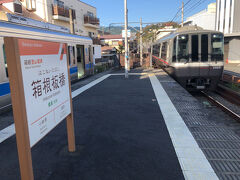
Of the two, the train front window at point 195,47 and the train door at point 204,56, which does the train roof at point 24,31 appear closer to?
the train front window at point 195,47

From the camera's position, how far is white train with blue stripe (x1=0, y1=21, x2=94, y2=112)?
6445 millimetres

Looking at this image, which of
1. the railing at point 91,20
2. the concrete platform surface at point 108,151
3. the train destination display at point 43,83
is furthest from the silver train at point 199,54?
the railing at point 91,20

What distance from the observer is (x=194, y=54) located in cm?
965

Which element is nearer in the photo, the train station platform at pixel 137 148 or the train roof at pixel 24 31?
the train station platform at pixel 137 148

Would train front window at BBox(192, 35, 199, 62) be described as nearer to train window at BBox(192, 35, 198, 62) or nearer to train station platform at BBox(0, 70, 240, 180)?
train window at BBox(192, 35, 198, 62)

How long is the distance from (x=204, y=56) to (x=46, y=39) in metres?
7.55

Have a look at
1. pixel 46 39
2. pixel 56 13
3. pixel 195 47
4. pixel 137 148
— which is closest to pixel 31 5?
pixel 56 13

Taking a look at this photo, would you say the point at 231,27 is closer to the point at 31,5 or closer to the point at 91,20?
the point at 91,20

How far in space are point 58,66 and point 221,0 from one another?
1233 inches

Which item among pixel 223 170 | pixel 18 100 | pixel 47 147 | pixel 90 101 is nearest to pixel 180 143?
pixel 223 170

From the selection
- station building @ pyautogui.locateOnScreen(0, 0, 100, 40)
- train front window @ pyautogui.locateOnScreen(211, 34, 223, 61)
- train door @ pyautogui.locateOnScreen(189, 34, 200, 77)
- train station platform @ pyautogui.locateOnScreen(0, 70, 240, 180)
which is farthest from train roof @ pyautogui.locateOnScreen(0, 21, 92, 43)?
train front window @ pyautogui.locateOnScreen(211, 34, 223, 61)

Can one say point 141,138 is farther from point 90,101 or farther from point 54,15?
point 54,15

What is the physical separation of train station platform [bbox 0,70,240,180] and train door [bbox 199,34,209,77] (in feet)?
12.9

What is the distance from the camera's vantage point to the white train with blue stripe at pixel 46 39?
6445mm
